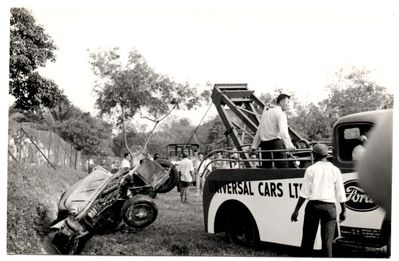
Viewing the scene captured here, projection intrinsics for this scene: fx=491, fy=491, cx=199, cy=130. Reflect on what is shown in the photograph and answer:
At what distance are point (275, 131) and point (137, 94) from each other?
2.08 metres

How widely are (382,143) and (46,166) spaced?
22.2ft

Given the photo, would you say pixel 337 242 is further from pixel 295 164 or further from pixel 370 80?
pixel 370 80

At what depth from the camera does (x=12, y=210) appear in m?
6.35

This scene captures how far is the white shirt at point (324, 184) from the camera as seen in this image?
4.88m

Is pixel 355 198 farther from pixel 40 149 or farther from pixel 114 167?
pixel 40 149

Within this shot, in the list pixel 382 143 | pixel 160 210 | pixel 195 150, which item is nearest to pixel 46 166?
pixel 160 210

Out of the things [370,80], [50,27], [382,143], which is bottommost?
[382,143]

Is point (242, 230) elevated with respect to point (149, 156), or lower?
lower

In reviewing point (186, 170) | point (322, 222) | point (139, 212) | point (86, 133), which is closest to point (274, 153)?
point (322, 222)

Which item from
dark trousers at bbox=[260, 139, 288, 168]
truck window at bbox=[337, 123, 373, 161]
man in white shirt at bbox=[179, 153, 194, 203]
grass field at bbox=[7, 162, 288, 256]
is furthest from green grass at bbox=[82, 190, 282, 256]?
man in white shirt at bbox=[179, 153, 194, 203]

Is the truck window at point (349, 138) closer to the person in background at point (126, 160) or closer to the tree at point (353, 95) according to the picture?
the tree at point (353, 95)

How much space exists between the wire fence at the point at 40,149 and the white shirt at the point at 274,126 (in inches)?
118

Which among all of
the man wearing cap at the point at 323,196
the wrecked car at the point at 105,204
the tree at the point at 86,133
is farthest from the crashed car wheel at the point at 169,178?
the man wearing cap at the point at 323,196

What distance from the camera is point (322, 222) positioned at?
193 inches
